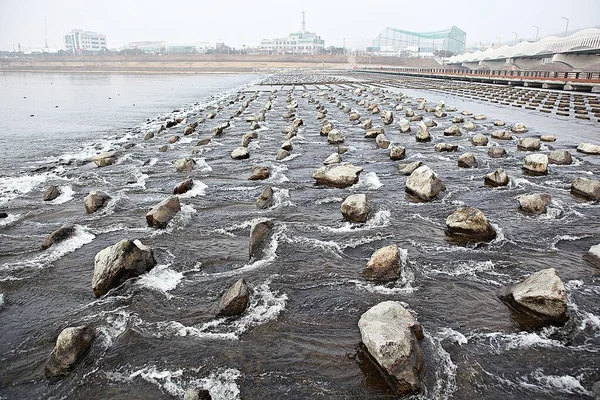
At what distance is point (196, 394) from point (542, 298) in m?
4.36

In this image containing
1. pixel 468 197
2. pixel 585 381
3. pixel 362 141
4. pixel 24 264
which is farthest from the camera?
pixel 362 141

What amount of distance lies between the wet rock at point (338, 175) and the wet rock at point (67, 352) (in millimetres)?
7214

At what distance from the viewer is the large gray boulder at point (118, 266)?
5797 mm

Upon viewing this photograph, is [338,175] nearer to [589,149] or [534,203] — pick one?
[534,203]

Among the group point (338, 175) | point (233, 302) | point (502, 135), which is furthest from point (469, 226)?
point (502, 135)

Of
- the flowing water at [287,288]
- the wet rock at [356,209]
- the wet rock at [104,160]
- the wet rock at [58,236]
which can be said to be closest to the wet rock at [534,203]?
the flowing water at [287,288]

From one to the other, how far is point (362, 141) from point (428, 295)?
11.4m

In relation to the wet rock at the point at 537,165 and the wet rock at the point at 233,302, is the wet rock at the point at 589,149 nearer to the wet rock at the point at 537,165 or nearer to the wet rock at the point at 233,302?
the wet rock at the point at 537,165

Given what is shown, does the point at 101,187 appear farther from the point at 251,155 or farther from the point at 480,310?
the point at 480,310

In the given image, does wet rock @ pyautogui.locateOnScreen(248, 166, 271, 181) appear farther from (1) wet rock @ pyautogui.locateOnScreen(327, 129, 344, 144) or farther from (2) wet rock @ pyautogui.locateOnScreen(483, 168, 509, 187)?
(2) wet rock @ pyautogui.locateOnScreen(483, 168, 509, 187)

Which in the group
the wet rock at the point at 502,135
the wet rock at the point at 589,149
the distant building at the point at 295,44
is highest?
the distant building at the point at 295,44

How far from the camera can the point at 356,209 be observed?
815 centimetres

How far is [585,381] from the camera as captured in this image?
13.5ft

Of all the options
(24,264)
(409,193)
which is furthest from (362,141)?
(24,264)
